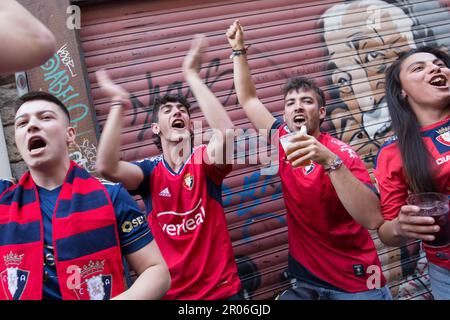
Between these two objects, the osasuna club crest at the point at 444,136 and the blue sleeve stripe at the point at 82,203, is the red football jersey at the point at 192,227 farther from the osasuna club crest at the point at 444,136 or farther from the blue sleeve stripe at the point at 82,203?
the osasuna club crest at the point at 444,136

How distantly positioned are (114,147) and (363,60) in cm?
364

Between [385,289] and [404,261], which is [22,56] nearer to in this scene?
[385,289]

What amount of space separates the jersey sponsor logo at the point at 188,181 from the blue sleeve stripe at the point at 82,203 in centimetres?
88

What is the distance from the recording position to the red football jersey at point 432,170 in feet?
9.61

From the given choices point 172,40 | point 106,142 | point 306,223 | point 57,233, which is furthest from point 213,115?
point 172,40

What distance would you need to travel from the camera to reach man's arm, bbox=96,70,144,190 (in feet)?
9.87

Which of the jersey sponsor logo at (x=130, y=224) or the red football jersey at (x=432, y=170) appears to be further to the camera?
the red football jersey at (x=432, y=170)

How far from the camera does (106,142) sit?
3.05 m

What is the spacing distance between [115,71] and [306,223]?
8.13 feet

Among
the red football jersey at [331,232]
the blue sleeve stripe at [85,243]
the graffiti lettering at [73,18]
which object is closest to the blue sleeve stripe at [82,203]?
the blue sleeve stripe at [85,243]

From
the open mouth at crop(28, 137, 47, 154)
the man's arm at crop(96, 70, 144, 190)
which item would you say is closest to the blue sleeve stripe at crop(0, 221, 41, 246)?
the open mouth at crop(28, 137, 47, 154)

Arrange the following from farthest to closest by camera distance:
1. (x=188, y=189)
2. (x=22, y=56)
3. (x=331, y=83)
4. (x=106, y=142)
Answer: (x=331, y=83), (x=188, y=189), (x=106, y=142), (x=22, y=56)

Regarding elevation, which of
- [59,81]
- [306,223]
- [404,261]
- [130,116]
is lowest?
[404,261]

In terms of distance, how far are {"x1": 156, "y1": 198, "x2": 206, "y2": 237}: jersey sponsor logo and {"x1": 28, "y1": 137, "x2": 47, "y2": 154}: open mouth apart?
942 millimetres
